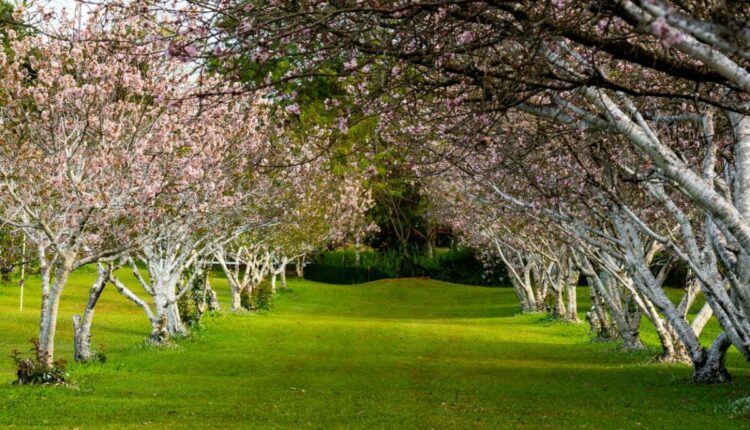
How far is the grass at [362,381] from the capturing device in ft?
50.2

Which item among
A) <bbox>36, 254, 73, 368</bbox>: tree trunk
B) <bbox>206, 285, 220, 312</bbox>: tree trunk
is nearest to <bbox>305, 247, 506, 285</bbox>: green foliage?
<bbox>206, 285, 220, 312</bbox>: tree trunk

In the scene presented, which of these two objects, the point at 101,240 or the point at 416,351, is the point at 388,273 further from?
the point at 101,240

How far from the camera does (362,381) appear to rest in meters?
20.8

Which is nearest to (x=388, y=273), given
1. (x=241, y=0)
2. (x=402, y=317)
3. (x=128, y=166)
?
(x=402, y=317)

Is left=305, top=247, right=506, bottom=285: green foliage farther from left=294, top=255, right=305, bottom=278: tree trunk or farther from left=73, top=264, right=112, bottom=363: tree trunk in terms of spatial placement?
left=73, top=264, right=112, bottom=363: tree trunk

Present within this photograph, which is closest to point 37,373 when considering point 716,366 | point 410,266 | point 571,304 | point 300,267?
point 716,366

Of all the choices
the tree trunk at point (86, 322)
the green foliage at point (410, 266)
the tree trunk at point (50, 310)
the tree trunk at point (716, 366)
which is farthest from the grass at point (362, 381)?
the green foliage at point (410, 266)

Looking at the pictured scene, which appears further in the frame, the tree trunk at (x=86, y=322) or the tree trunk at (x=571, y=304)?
the tree trunk at (x=571, y=304)

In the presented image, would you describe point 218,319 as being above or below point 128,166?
below

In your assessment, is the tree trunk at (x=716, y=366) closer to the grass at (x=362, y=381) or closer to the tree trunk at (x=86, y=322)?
the grass at (x=362, y=381)

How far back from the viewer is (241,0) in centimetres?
988

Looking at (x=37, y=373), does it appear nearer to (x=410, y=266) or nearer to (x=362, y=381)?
(x=362, y=381)

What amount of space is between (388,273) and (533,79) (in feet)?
202

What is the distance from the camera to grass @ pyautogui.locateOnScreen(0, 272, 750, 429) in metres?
15.3
